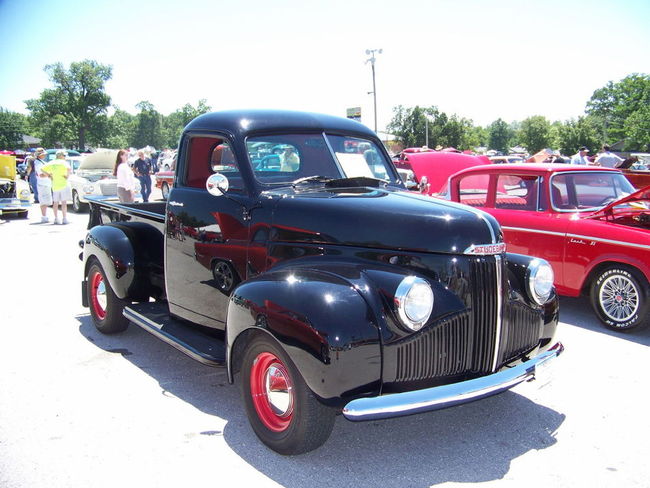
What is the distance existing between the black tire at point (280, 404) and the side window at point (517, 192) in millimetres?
4230

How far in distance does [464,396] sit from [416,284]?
60 cm

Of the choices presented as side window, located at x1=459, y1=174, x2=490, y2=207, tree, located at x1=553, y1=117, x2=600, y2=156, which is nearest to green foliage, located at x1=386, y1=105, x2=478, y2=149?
tree, located at x1=553, y1=117, x2=600, y2=156

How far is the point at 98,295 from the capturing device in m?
5.29

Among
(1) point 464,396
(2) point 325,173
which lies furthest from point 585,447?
(2) point 325,173

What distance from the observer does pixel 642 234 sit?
5141 mm

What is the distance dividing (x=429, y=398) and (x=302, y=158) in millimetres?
2010

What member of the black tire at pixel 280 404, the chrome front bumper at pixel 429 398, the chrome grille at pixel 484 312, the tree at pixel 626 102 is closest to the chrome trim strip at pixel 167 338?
the black tire at pixel 280 404

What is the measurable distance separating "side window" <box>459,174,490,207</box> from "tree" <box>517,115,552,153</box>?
72866 mm

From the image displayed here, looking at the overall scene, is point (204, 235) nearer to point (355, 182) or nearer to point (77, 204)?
point (355, 182)

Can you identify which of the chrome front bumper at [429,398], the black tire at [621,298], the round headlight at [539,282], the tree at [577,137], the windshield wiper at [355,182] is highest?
the tree at [577,137]

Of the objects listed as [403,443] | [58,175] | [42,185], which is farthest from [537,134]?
[403,443]

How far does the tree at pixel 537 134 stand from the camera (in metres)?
75.4

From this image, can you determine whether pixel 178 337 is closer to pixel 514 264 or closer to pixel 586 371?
pixel 514 264

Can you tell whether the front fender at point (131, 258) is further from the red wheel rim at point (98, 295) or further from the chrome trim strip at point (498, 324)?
the chrome trim strip at point (498, 324)
